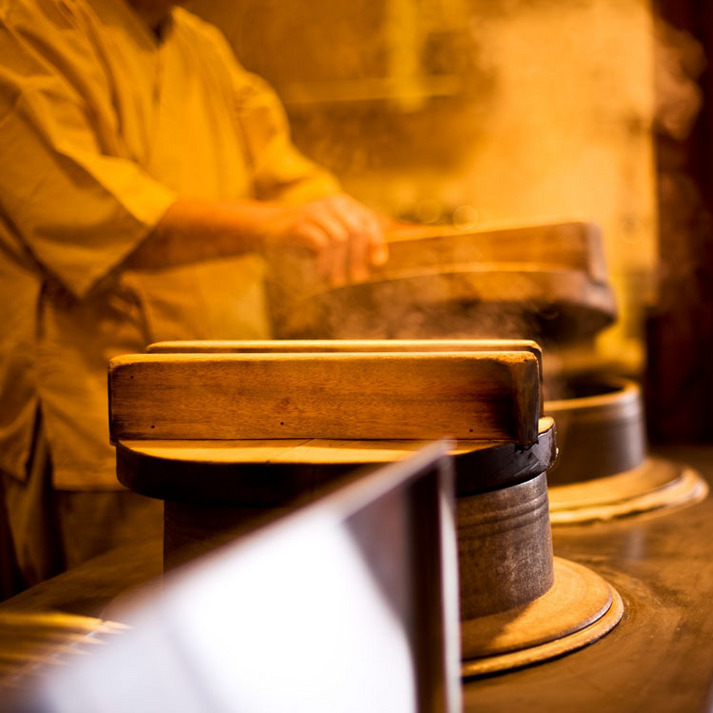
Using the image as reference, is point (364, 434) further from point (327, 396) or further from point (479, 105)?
point (479, 105)

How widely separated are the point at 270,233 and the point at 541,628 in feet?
2.61

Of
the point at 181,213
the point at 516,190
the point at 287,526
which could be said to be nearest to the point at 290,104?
the point at 516,190

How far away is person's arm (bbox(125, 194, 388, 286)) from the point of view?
1376mm

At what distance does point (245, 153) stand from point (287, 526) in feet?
5.64

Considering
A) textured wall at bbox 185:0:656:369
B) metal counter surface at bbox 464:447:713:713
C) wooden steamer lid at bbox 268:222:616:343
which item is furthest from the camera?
textured wall at bbox 185:0:656:369

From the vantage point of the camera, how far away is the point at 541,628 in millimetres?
870

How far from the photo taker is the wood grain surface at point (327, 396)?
838 millimetres

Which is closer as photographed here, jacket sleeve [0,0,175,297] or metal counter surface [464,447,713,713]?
metal counter surface [464,447,713,713]

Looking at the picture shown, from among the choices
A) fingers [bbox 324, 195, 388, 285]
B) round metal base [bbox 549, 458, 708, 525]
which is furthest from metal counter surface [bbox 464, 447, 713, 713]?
fingers [bbox 324, 195, 388, 285]

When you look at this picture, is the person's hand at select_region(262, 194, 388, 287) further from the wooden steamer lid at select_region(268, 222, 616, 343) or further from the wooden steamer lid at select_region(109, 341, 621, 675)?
the wooden steamer lid at select_region(109, 341, 621, 675)

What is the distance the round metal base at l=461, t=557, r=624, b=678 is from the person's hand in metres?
0.65

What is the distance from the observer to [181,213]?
1.39 metres

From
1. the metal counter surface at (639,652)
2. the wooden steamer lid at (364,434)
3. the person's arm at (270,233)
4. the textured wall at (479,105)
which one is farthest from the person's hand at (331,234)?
the textured wall at (479,105)

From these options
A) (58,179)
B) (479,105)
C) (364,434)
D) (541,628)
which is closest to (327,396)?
(364,434)
